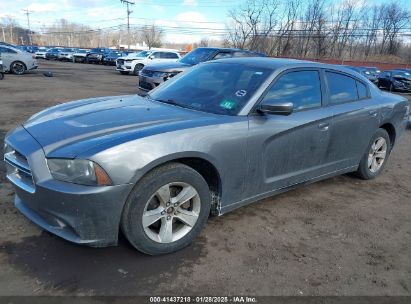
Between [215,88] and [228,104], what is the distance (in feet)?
1.21

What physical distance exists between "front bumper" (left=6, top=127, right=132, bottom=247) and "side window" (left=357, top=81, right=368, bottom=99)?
3378 millimetres

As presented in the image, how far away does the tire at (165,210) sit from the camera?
2.84 meters

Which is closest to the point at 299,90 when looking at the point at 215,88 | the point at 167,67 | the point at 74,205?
the point at 215,88

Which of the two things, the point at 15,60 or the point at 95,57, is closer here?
the point at 15,60

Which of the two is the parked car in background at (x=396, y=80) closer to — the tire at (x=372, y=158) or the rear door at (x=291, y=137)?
the tire at (x=372, y=158)

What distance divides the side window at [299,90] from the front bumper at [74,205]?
1.81 meters

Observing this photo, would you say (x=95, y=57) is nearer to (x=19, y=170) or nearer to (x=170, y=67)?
(x=170, y=67)

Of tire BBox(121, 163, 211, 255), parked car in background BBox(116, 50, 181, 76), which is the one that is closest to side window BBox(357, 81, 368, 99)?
tire BBox(121, 163, 211, 255)

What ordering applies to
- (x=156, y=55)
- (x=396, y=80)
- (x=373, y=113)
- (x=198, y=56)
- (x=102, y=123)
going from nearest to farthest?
(x=102, y=123), (x=373, y=113), (x=198, y=56), (x=396, y=80), (x=156, y=55)

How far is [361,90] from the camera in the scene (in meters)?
4.82

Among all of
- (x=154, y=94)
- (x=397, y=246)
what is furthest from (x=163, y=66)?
(x=397, y=246)

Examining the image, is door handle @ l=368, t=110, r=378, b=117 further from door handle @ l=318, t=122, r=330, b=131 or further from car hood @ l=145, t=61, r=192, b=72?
car hood @ l=145, t=61, r=192, b=72

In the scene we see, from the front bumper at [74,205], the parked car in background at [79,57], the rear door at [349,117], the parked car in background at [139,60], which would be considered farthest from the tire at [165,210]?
the parked car in background at [79,57]

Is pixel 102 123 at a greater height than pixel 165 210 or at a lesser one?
greater
